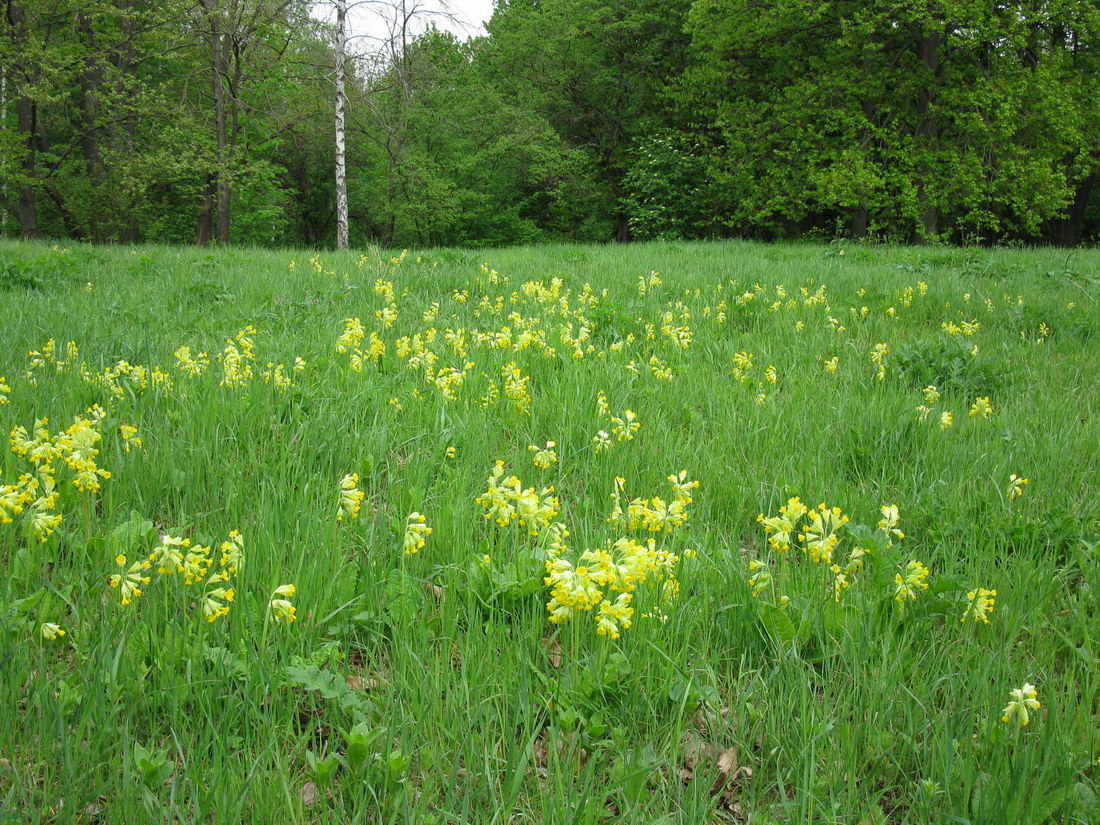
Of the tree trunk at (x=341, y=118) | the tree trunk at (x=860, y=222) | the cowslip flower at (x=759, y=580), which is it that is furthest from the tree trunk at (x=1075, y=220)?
the cowslip flower at (x=759, y=580)

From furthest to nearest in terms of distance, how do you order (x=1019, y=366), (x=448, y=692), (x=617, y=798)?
Answer: (x=1019, y=366) < (x=448, y=692) < (x=617, y=798)

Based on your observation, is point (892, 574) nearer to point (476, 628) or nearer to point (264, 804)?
point (476, 628)

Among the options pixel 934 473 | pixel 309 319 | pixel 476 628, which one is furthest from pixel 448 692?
pixel 309 319

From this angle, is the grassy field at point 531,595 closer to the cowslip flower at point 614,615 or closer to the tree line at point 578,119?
the cowslip flower at point 614,615

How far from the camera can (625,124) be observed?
2908 centimetres

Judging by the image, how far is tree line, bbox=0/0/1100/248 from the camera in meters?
17.2

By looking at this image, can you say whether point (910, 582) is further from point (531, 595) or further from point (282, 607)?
point (282, 607)

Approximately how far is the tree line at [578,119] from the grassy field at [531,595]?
13991mm

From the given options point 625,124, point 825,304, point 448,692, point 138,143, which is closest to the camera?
point 448,692

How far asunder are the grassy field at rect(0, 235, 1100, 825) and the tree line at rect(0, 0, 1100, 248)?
551 inches

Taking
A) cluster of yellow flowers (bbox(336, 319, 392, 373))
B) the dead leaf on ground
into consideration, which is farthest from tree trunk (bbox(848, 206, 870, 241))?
the dead leaf on ground

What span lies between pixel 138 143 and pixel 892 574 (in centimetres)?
2328

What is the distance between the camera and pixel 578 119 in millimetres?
29219

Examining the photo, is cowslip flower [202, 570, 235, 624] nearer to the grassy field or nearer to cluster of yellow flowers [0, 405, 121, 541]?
the grassy field
